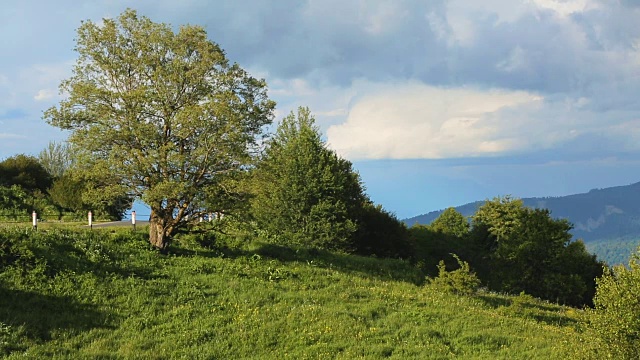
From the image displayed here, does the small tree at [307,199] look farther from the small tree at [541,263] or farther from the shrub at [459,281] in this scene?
the small tree at [541,263]

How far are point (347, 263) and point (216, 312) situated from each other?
617 inches

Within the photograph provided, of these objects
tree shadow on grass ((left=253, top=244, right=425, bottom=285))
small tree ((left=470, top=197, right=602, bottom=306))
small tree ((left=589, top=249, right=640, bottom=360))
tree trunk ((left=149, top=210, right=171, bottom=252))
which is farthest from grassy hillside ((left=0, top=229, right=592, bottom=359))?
small tree ((left=470, top=197, right=602, bottom=306))

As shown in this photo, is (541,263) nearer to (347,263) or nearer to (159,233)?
(347,263)

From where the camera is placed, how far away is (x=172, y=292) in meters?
19.1

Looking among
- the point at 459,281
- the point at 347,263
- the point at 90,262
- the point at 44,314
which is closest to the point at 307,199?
the point at 347,263

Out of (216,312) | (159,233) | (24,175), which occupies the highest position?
(24,175)

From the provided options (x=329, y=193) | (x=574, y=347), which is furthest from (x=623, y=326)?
(x=329, y=193)

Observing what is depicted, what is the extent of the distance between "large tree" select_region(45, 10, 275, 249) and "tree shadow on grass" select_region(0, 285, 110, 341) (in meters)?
7.11

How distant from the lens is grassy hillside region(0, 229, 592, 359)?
48.3ft

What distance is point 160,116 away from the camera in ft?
79.7

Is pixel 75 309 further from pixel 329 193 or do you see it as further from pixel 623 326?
pixel 329 193

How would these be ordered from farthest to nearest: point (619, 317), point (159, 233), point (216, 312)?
point (159, 233) < point (216, 312) < point (619, 317)

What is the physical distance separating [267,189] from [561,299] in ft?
113

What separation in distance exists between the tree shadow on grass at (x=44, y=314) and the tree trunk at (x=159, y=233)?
7.60m
